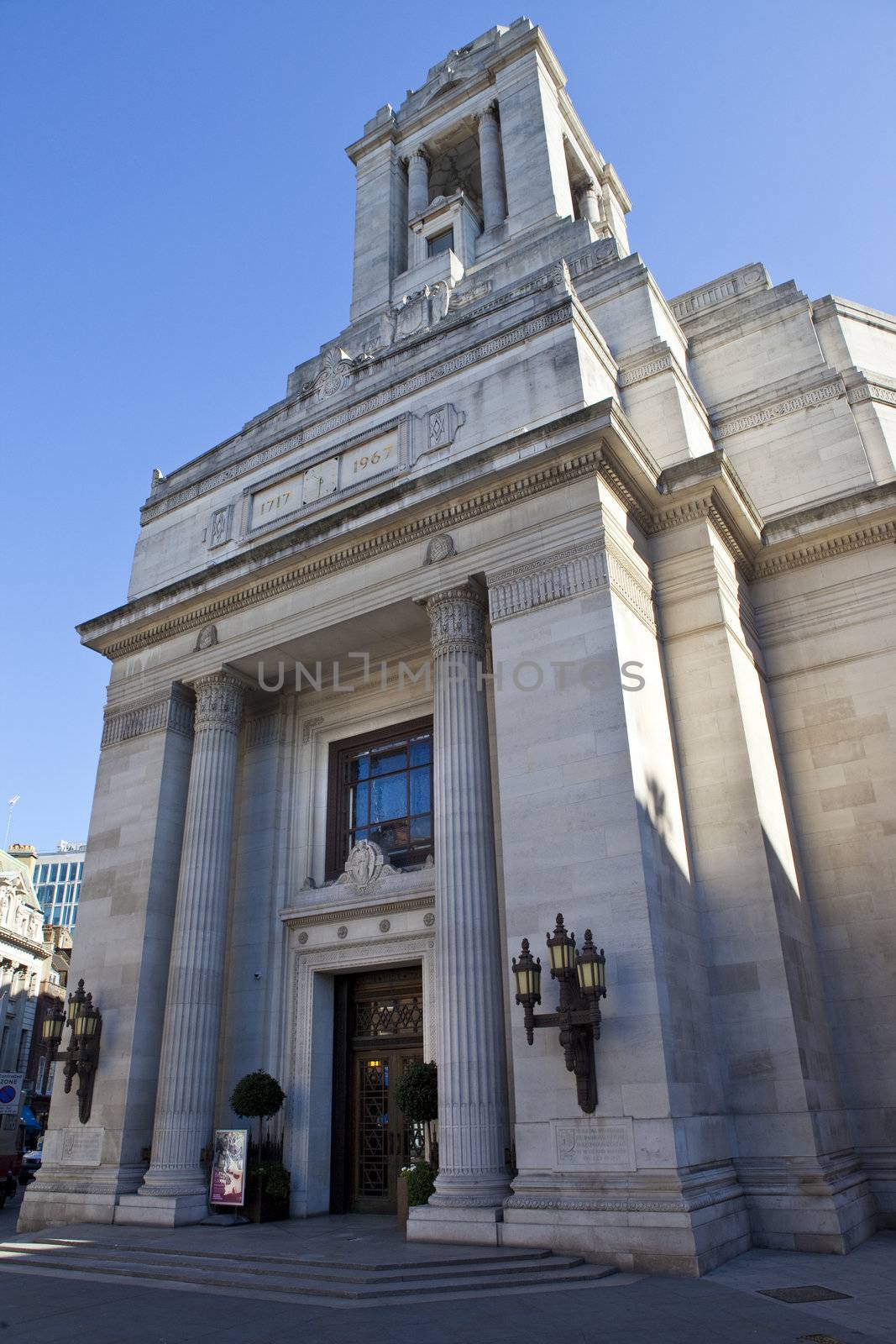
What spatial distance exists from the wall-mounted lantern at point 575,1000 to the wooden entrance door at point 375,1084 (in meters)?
5.14

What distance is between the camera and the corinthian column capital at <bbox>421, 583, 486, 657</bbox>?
648 inches

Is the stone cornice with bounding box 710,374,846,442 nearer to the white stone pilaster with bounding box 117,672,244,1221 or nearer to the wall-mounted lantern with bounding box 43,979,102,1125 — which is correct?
the white stone pilaster with bounding box 117,672,244,1221

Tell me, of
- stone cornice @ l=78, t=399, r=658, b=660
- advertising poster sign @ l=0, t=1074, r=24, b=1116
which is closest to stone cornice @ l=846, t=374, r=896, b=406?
stone cornice @ l=78, t=399, r=658, b=660

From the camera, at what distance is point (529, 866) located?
46.0ft

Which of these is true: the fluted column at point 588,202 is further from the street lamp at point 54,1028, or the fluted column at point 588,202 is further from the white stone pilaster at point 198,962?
the street lamp at point 54,1028

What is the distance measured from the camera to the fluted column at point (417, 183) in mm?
32781

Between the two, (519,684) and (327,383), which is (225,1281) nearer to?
(519,684)

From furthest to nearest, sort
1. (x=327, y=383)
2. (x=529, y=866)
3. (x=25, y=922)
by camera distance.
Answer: (x=25, y=922), (x=327, y=383), (x=529, y=866)

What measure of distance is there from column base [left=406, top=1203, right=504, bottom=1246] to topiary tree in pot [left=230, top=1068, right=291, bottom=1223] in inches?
166

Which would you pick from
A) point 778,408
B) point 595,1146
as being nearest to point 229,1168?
point 595,1146

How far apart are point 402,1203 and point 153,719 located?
11.0 m

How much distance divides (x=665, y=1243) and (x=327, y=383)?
738 inches

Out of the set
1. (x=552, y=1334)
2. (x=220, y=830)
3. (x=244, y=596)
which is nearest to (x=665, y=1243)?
(x=552, y=1334)

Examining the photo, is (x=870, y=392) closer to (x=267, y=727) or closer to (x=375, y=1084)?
(x=267, y=727)
